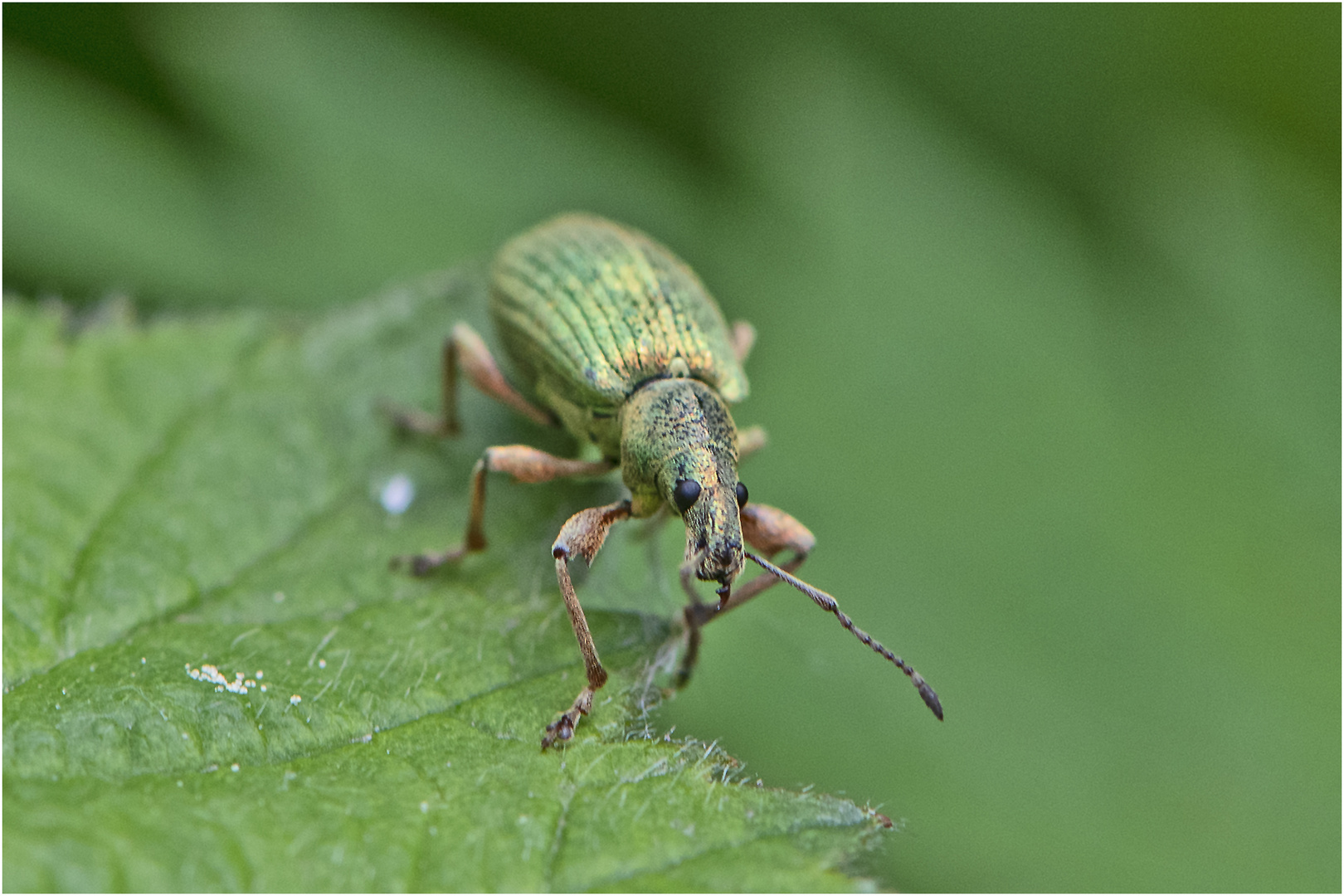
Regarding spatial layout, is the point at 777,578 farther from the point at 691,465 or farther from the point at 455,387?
the point at 455,387

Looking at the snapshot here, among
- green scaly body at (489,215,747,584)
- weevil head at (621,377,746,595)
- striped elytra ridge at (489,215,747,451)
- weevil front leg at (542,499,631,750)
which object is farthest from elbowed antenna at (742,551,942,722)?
striped elytra ridge at (489,215,747,451)

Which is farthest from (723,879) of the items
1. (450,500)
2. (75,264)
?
(75,264)

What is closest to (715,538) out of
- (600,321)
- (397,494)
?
(600,321)

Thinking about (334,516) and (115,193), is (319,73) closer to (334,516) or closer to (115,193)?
(115,193)

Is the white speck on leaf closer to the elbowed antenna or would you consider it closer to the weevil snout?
the weevil snout

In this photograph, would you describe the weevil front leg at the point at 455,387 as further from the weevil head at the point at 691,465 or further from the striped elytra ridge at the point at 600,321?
the weevil head at the point at 691,465

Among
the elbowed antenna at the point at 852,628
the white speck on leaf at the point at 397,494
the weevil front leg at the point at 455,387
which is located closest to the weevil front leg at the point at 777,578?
the elbowed antenna at the point at 852,628

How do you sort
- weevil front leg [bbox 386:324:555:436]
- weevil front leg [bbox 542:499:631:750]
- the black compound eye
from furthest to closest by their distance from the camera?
weevil front leg [bbox 386:324:555:436], the black compound eye, weevil front leg [bbox 542:499:631:750]
